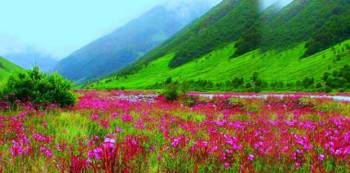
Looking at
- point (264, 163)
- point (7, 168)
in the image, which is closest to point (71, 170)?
point (7, 168)

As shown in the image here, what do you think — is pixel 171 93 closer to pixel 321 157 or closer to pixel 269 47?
pixel 321 157

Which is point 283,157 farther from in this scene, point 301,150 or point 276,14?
point 276,14

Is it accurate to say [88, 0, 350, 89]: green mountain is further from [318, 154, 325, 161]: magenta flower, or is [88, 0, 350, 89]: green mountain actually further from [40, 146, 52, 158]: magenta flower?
[40, 146, 52, 158]: magenta flower

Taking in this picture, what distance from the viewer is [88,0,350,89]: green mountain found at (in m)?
65.6

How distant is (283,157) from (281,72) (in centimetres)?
6477

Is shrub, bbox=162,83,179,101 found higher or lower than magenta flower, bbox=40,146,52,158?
higher

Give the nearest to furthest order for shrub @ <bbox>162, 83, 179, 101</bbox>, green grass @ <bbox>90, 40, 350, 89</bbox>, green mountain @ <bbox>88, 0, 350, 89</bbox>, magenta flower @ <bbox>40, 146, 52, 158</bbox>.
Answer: magenta flower @ <bbox>40, 146, 52, 158</bbox>
shrub @ <bbox>162, 83, 179, 101</bbox>
green grass @ <bbox>90, 40, 350, 89</bbox>
green mountain @ <bbox>88, 0, 350, 89</bbox>

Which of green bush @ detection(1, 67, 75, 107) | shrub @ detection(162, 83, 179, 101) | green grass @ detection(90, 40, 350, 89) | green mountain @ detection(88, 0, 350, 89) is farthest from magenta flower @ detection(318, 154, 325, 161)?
green mountain @ detection(88, 0, 350, 89)

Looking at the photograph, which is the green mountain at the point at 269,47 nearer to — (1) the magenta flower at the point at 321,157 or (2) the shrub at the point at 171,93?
(2) the shrub at the point at 171,93

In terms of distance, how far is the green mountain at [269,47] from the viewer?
65606mm

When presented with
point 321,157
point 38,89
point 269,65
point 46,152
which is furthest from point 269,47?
point 46,152

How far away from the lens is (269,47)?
9356cm

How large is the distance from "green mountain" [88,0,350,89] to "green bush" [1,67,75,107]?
46.4 m

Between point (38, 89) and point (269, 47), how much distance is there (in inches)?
3329
